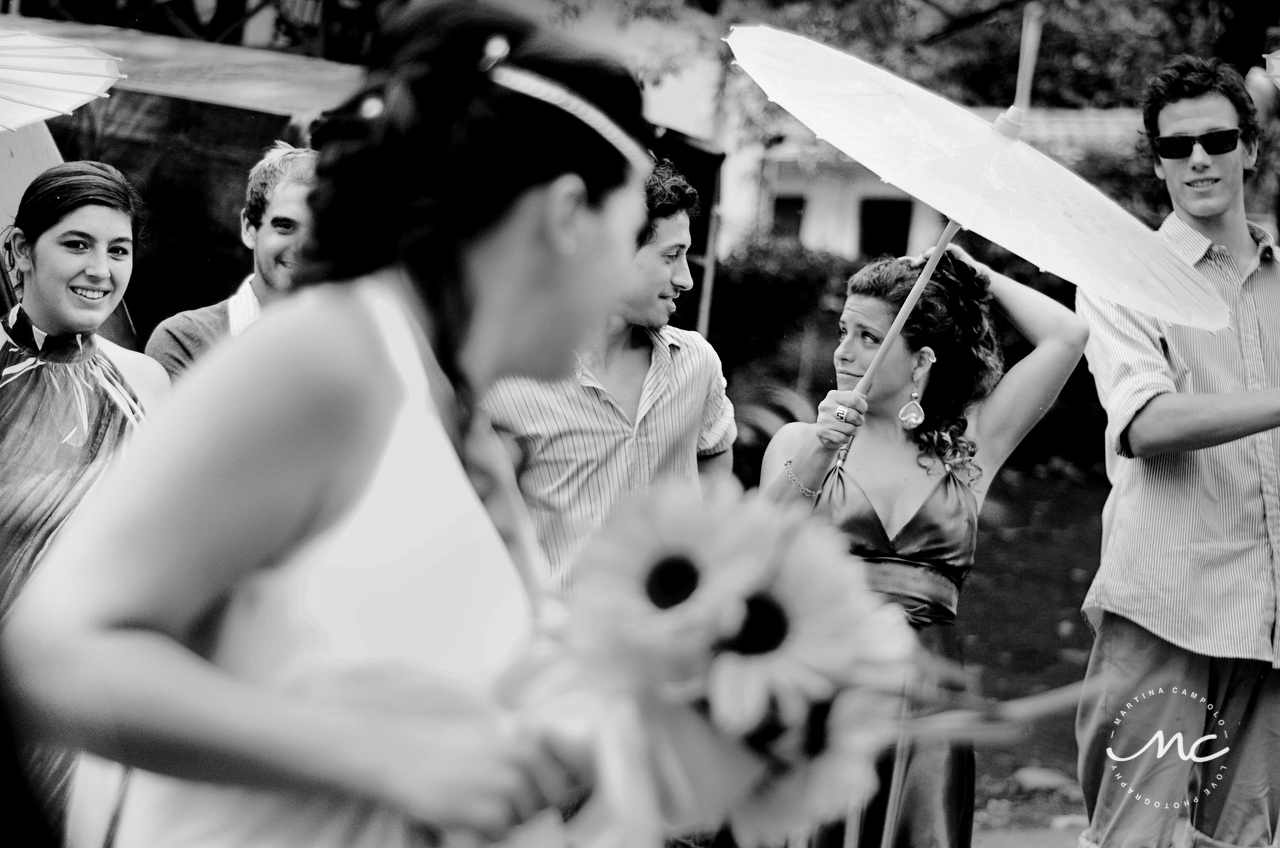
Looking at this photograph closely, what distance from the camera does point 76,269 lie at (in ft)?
11.5

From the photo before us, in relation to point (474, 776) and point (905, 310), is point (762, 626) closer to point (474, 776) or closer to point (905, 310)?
point (474, 776)

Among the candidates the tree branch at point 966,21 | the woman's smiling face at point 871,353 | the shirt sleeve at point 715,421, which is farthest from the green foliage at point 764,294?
the woman's smiling face at point 871,353

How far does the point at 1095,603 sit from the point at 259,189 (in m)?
2.78

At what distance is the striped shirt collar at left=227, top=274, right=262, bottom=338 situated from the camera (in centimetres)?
373

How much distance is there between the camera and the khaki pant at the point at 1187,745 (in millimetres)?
3646

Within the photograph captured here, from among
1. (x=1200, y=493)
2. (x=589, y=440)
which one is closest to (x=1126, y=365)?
(x=1200, y=493)

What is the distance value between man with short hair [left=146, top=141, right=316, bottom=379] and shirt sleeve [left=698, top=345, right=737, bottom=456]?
1.28m

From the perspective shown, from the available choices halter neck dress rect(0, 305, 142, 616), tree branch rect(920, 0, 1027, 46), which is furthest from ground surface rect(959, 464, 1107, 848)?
tree branch rect(920, 0, 1027, 46)

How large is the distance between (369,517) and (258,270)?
2.90 m

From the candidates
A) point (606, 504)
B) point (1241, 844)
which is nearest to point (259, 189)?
point (606, 504)

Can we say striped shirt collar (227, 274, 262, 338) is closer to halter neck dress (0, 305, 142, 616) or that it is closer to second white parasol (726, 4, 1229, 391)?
halter neck dress (0, 305, 142, 616)

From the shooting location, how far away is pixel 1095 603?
3855 mm

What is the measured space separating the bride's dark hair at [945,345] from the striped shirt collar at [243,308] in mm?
1735

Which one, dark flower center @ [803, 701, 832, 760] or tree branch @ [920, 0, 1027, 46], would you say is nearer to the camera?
dark flower center @ [803, 701, 832, 760]
